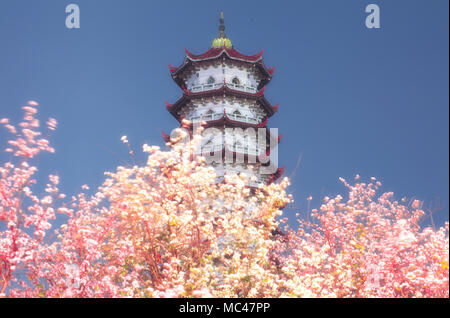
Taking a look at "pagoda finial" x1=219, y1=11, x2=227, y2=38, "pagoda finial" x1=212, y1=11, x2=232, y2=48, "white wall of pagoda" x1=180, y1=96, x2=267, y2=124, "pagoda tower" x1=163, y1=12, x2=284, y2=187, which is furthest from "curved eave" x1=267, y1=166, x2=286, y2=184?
"pagoda finial" x1=219, y1=11, x2=227, y2=38

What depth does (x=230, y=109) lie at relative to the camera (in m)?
31.3

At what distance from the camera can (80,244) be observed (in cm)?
1320

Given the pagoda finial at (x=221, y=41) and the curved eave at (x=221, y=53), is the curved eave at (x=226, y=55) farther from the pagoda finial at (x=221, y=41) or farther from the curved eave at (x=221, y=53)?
the pagoda finial at (x=221, y=41)

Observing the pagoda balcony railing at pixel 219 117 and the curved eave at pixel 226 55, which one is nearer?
the pagoda balcony railing at pixel 219 117

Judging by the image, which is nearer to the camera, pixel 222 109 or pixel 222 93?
pixel 222 93

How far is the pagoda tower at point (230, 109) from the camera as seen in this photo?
96.2 ft

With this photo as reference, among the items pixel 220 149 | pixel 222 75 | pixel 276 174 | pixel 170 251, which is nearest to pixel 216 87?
pixel 222 75

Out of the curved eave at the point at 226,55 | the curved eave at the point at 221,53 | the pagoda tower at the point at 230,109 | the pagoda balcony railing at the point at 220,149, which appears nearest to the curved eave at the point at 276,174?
the pagoda tower at the point at 230,109

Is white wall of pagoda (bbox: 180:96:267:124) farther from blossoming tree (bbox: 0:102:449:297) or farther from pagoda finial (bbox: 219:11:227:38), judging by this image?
blossoming tree (bbox: 0:102:449:297)

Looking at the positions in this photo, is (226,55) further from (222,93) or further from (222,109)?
(222,109)

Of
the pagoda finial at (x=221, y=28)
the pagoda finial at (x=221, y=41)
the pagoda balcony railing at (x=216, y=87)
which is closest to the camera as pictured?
the pagoda balcony railing at (x=216, y=87)
